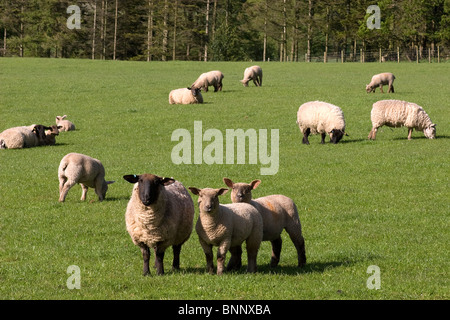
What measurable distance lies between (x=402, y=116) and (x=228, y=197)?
41.1 feet

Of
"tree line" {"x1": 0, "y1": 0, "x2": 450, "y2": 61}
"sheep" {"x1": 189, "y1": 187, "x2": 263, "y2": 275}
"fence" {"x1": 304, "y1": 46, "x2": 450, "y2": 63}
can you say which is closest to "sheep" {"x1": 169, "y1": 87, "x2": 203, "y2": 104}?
"sheep" {"x1": 189, "y1": 187, "x2": 263, "y2": 275}

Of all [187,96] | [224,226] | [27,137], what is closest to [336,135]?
[27,137]

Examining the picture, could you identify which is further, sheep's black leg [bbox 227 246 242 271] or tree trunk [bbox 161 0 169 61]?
tree trunk [bbox 161 0 169 61]

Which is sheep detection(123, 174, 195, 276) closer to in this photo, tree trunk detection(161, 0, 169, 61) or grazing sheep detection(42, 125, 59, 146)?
grazing sheep detection(42, 125, 59, 146)

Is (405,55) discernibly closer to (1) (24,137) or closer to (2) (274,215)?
(1) (24,137)

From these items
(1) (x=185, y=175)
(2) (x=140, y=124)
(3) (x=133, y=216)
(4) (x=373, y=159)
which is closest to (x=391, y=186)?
(4) (x=373, y=159)

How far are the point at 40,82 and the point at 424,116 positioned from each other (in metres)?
32.9

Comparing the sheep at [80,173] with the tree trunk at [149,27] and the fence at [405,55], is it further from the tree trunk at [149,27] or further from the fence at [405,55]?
the tree trunk at [149,27]

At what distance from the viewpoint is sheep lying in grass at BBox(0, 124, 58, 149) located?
29500 millimetres

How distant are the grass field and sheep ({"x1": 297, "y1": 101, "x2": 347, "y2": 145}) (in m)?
0.81

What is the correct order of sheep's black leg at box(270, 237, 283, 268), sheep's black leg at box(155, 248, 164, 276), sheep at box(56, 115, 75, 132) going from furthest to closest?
sheep at box(56, 115, 75, 132)
sheep's black leg at box(270, 237, 283, 268)
sheep's black leg at box(155, 248, 164, 276)

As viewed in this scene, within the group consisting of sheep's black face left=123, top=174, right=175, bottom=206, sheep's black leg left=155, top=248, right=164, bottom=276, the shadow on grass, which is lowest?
the shadow on grass

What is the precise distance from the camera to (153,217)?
11.1 metres

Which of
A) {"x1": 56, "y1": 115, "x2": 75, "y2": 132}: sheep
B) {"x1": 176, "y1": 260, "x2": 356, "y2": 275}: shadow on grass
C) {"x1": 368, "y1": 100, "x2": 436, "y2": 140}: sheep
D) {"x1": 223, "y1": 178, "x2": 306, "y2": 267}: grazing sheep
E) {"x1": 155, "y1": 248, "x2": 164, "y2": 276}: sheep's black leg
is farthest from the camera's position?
{"x1": 56, "y1": 115, "x2": 75, "y2": 132}: sheep
